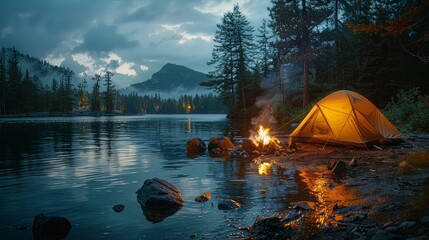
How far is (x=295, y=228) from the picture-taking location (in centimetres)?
652

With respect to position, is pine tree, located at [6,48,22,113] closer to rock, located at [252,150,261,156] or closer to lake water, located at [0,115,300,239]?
lake water, located at [0,115,300,239]

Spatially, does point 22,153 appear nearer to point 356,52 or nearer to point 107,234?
point 107,234

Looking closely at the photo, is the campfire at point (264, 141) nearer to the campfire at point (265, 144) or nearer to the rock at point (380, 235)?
the campfire at point (265, 144)

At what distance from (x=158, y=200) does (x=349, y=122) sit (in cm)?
1200

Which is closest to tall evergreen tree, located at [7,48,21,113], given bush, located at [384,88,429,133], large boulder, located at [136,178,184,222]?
bush, located at [384,88,429,133]

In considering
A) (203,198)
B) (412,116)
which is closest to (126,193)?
(203,198)

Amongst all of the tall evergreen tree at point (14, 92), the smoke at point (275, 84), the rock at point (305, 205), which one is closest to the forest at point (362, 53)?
the smoke at point (275, 84)

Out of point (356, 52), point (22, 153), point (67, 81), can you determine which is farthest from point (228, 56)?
point (67, 81)

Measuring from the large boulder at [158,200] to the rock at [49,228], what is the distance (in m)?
1.84

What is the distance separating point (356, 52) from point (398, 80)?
44.5 feet

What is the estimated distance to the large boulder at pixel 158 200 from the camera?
319 inches

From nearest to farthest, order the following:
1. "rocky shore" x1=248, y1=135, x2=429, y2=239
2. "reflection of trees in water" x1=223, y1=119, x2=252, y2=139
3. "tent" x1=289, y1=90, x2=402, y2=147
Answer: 1. "rocky shore" x1=248, y1=135, x2=429, y2=239
2. "tent" x1=289, y1=90, x2=402, y2=147
3. "reflection of trees in water" x1=223, y1=119, x2=252, y2=139

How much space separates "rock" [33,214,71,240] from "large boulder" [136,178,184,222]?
184 cm

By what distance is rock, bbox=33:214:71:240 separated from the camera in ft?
22.0
